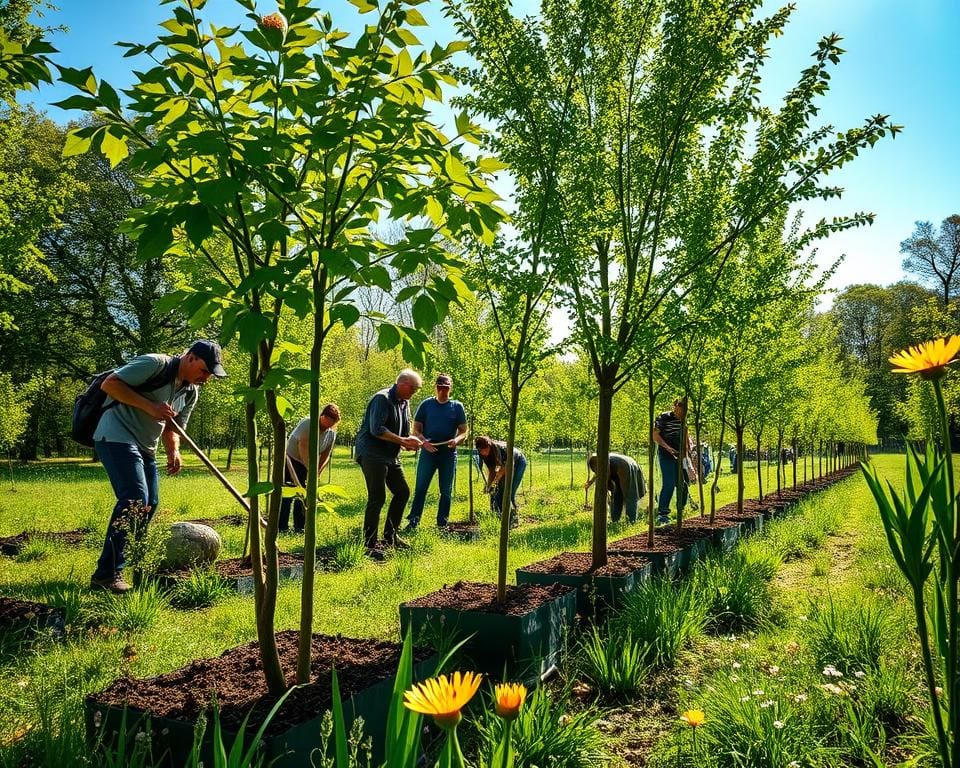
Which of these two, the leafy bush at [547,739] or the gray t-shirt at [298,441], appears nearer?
the leafy bush at [547,739]

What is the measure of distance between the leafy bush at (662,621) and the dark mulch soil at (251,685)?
1660 mm

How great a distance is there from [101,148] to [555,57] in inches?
137

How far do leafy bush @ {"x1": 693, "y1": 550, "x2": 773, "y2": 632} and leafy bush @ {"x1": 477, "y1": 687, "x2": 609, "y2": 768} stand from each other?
216 centimetres

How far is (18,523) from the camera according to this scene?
29.9 feet

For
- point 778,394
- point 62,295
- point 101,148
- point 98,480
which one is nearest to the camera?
point 101,148

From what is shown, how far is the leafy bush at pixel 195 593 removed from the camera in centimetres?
500

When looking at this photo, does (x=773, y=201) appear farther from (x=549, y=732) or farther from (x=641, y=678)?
(x=549, y=732)

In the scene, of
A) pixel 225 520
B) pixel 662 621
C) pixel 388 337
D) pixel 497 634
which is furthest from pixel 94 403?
pixel 225 520

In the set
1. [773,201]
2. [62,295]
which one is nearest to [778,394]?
[773,201]

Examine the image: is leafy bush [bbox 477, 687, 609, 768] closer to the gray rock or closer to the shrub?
the shrub

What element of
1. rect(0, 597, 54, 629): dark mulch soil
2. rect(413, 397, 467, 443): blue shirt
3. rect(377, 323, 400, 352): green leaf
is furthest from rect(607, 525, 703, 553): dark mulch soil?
rect(0, 597, 54, 629): dark mulch soil

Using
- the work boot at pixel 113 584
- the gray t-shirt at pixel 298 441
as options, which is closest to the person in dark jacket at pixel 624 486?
the gray t-shirt at pixel 298 441

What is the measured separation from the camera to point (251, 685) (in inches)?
102

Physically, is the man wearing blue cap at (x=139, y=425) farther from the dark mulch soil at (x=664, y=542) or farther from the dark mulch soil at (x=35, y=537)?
the dark mulch soil at (x=664, y=542)
